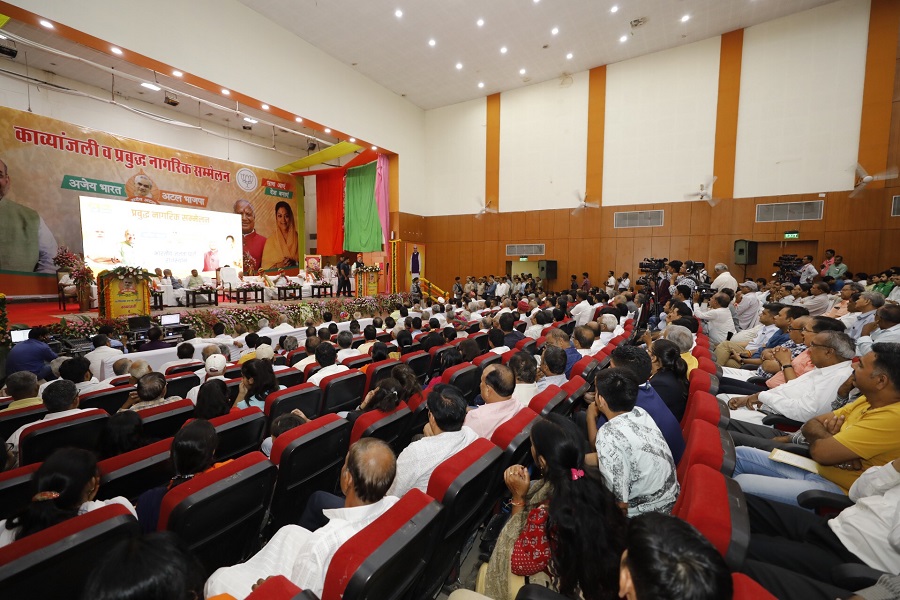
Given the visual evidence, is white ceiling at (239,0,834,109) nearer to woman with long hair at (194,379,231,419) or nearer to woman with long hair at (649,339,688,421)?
woman with long hair at (649,339,688,421)

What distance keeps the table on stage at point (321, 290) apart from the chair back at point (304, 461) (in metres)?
9.89

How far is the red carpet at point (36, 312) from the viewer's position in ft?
22.2

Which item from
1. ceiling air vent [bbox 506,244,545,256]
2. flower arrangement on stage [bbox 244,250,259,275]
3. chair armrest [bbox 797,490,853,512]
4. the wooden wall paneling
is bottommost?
chair armrest [bbox 797,490,853,512]

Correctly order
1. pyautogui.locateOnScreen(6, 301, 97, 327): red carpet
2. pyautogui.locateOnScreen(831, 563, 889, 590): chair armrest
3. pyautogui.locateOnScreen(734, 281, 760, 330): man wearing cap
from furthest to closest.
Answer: pyautogui.locateOnScreen(6, 301, 97, 327): red carpet, pyautogui.locateOnScreen(734, 281, 760, 330): man wearing cap, pyautogui.locateOnScreen(831, 563, 889, 590): chair armrest

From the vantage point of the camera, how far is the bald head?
1.38 m

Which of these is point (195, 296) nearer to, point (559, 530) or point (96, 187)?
point (96, 187)

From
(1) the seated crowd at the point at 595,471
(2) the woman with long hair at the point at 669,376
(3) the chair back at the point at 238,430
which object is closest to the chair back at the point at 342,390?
(1) the seated crowd at the point at 595,471

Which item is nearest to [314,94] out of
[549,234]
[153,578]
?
[549,234]

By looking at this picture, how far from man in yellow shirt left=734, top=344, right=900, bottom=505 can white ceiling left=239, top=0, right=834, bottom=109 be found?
1019cm

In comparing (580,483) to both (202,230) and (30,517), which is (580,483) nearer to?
(30,517)

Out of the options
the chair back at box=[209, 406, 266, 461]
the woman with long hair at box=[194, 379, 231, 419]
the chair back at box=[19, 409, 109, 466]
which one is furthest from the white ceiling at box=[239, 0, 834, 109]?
the chair back at box=[209, 406, 266, 461]

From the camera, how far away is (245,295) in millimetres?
10469

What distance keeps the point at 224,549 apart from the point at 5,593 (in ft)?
2.30

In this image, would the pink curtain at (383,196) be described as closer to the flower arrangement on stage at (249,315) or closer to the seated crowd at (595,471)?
the flower arrangement on stage at (249,315)
